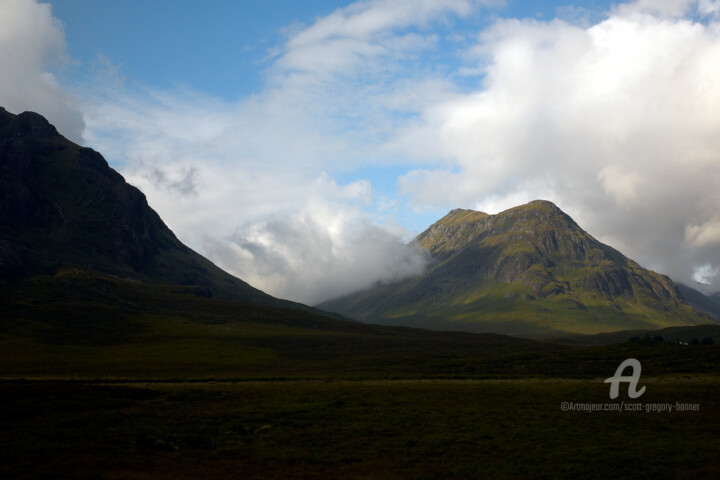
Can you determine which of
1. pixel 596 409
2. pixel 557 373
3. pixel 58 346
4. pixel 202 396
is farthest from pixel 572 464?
pixel 58 346

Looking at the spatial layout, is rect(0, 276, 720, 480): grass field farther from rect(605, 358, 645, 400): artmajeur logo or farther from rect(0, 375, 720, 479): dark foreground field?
rect(605, 358, 645, 400): artmajeur logo

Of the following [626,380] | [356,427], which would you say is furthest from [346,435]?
[626,380]

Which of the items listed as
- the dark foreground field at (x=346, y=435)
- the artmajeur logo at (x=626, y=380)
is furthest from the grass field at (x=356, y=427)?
the artmajeur logo at (x=626, y=380)

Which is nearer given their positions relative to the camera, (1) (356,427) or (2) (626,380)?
(1) (356,427)

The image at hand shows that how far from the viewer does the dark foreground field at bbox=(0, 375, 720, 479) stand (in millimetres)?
34750

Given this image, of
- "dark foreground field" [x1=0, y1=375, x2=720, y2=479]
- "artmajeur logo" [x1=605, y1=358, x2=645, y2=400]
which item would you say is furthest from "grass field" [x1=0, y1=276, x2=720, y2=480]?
"artmajeur logo" [x1=605, y1=358, x2=645, y2=400]

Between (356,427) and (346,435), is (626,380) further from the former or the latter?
(346,435)

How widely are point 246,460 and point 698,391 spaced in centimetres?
5813

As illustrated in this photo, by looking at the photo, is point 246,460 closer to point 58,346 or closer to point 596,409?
point 596,409

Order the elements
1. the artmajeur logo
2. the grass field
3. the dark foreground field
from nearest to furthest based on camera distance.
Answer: the dark foreground field, the grass field, the artmajeur logo

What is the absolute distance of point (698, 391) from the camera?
211ft

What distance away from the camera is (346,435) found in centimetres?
4506

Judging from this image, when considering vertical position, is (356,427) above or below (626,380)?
below

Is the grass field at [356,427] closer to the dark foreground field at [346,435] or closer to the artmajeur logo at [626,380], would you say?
the dark foreground field at [346,435]
